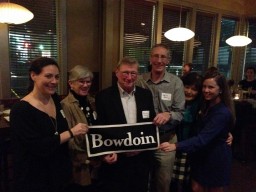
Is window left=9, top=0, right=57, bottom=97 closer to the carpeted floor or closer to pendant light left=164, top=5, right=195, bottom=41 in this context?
pendant light left=164, top=5, right=195, bottom=41

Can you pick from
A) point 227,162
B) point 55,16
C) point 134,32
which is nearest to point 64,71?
point 55,16

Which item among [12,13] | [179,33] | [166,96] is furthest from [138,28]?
[166,96]

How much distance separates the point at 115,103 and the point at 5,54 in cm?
270

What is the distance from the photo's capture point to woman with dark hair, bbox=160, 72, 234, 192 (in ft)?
6.17

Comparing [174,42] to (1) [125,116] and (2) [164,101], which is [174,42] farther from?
(1) [125,116]

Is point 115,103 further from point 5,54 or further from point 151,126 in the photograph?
point 5,54

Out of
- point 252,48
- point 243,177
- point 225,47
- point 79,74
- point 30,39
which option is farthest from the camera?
point 225,47

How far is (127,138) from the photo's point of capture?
1.86 metres

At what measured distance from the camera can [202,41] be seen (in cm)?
657

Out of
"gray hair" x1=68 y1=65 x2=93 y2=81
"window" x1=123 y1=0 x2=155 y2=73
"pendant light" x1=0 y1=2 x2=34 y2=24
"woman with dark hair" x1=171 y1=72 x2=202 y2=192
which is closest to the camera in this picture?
"gray hair" x1=68 y1=65 x2=93 y2=81

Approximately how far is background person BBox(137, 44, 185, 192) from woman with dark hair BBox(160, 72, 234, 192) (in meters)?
0.25

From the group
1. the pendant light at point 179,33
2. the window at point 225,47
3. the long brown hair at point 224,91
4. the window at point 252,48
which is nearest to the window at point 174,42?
the window at point 225,47

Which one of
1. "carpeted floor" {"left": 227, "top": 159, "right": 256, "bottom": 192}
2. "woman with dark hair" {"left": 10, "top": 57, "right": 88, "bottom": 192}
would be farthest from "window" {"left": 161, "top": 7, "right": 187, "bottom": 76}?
"woman with dark hair" {"left": 10, "top": 57, "right": 88, "bottom": 192}

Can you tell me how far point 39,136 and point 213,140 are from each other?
1.32 metres
